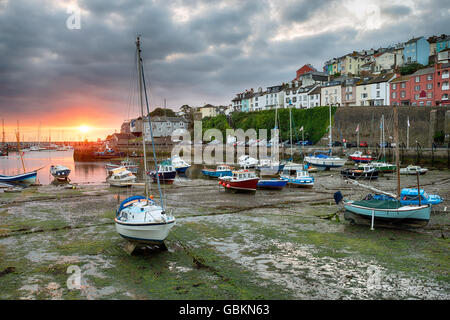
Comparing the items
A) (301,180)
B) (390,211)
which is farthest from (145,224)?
(301,180)

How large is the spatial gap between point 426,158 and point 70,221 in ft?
150

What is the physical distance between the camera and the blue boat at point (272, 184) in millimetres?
29328

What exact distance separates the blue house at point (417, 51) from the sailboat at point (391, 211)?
88.7 metres

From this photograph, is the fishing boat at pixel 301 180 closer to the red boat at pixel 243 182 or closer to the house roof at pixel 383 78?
the red boat at pixel 243 182

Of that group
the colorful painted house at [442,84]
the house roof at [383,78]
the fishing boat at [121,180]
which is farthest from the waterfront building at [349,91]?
the fishing boat at [121,180]

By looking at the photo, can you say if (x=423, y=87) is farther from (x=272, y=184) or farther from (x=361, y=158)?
(x=272, y=184)

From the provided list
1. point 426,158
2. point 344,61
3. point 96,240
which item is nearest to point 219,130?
point 344,61

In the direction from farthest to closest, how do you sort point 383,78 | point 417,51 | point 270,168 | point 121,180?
point 417,51 → point 383,78 → point 270,168 → point 121,180

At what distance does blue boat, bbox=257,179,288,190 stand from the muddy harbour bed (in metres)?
8.70

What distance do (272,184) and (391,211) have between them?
15098 millimetres

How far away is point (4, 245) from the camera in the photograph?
1330 cm

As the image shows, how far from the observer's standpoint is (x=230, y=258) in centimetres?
1161

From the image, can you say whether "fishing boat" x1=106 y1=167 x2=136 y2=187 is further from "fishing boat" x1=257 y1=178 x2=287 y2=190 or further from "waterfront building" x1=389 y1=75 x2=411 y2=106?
"waterfront building" x1=389 y1=75 x2=411 y2=106
